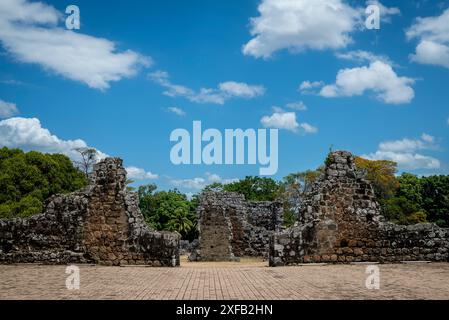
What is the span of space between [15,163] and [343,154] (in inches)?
1120

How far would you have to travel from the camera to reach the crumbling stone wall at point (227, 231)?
2683cm

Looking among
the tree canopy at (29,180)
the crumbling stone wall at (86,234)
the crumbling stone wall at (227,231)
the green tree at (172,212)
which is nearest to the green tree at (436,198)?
the green tree at (172,212)

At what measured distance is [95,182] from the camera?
17578 millimetres

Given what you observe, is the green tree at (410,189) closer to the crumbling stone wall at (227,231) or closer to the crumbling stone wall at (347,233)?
the crumbling stone wall at (227,231)

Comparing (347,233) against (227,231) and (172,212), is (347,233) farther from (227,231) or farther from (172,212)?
(172,212)

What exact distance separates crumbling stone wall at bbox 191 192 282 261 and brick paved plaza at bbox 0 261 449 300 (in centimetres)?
1117

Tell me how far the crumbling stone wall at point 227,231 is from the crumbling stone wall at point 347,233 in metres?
10.0

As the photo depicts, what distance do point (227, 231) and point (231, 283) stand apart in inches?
603

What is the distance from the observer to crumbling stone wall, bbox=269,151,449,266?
1652 cm

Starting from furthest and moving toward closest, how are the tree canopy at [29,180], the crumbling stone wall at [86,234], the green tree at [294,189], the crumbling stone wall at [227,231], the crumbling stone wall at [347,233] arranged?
the green tree at [294,189]
the tree canopy at [29,180]
the crumbling stone wall at [227,231]
the crumbling stone wall at [86,234]
the crumbling stone wall at [347,233]

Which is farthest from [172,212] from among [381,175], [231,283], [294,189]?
[231,283]

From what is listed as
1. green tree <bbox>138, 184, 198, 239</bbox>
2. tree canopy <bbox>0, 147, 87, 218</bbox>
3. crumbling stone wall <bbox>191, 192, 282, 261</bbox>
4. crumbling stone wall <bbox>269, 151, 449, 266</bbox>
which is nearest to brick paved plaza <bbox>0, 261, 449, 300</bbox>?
crumbling stone wall <bbox>269, 151, 449, 266</bbox>

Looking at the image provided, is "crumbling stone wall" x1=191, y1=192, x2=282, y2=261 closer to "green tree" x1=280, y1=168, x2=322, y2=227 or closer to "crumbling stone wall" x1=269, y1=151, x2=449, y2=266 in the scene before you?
"crumbling stone wall" x1=269, y1=151, x2=449, y2=266
